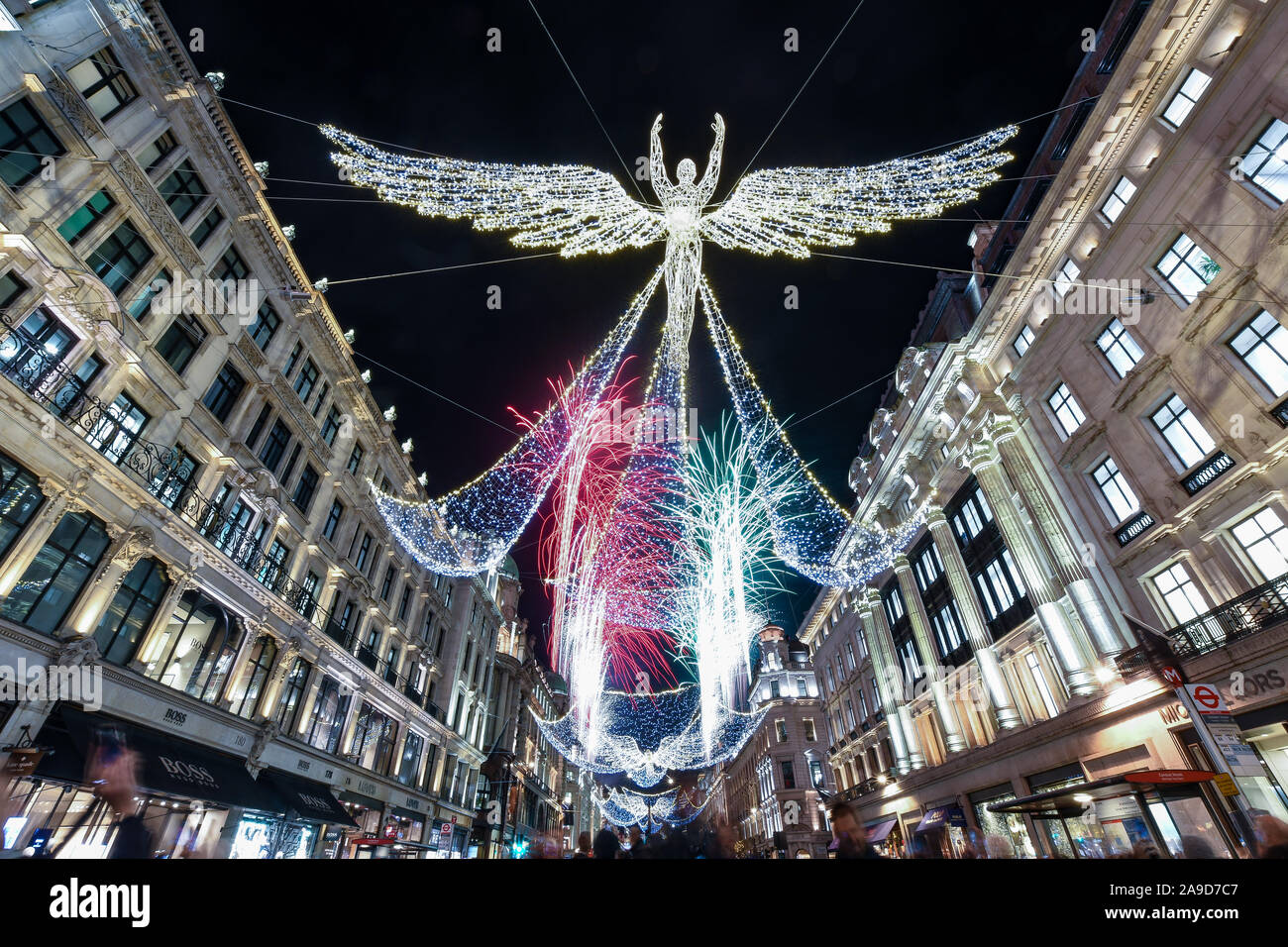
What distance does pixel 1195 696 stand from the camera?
34.4ft

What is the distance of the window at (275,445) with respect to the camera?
64.1 ft

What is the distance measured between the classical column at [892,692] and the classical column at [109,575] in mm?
32509

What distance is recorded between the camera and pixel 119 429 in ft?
44.9

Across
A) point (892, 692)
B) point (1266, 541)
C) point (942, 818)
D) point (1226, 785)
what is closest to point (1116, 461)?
point (1266, 541)

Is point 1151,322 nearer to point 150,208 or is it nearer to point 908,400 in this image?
point 908,400

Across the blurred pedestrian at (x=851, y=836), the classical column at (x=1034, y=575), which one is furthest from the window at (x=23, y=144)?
the classical column at (x=1034, y=575)

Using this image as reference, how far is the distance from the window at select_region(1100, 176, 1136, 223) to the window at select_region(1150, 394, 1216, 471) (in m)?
6.38

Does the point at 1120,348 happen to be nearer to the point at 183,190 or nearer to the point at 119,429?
the point at 119,429

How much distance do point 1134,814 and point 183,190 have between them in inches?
1275

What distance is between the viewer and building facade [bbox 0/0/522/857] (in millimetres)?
11609

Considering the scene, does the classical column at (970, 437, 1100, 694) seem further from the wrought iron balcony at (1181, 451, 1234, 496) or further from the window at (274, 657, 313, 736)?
the window at (274, 657, 313, 736)

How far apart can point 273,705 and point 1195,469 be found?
27.9 m

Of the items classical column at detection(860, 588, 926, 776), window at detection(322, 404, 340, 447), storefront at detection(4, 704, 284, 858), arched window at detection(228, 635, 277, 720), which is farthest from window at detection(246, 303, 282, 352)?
classical column at detection(860, 588, 926, 776)

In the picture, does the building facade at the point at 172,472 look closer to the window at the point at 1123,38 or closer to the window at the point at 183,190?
the window at the point at 183,190
